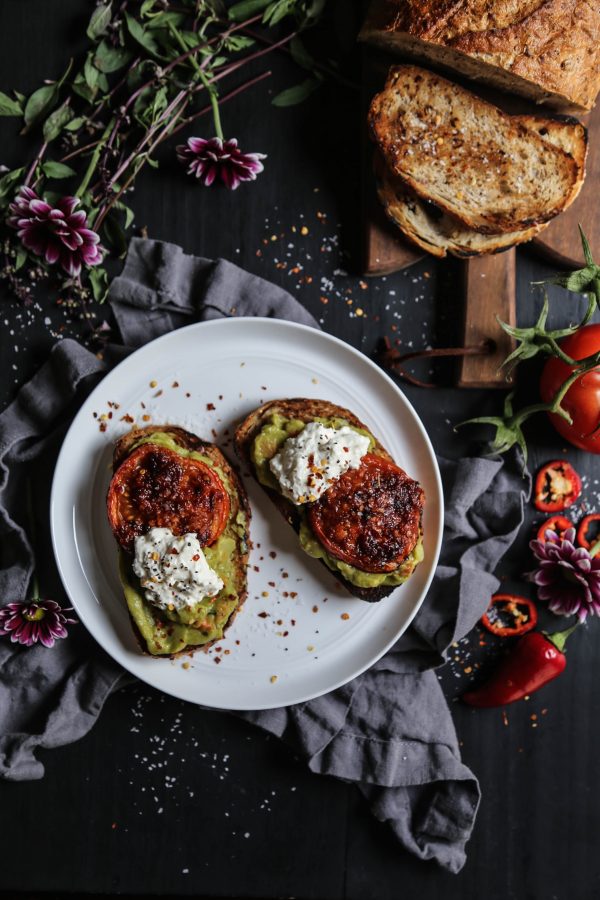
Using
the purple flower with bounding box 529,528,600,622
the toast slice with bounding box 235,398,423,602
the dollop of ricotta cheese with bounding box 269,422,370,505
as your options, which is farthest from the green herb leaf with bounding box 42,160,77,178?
the purple flower with bounding box 529,528,600,622

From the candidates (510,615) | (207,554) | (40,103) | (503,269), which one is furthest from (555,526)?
(40,103)

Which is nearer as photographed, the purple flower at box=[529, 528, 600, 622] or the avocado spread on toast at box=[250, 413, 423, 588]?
the avocado spread on toast at box=[250, 413, 423, 588]

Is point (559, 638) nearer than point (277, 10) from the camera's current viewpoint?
No

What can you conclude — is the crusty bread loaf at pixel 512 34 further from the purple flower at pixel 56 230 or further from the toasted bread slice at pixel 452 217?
the purple flower at pixel 56 230

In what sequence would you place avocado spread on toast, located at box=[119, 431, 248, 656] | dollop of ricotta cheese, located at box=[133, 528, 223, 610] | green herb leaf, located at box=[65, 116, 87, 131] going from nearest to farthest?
dollop of ricotta cheese, located at box=[133, 528, 223, 610], avocado spread on toast, located at box=[119, 431, 248, 656], green herb leaf, located at box=[65, 116, 87, 131]

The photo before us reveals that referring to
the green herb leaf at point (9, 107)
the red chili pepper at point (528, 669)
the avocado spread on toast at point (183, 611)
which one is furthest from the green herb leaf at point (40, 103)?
the red chili pepper at point (528, 669)

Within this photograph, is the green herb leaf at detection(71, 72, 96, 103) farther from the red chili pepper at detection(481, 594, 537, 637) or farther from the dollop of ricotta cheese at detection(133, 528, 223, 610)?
the red chili pepper at detection(481, 594, 537, 637)

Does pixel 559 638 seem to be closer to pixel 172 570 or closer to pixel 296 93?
pixel 172 570
